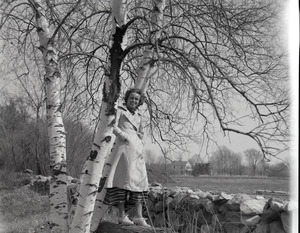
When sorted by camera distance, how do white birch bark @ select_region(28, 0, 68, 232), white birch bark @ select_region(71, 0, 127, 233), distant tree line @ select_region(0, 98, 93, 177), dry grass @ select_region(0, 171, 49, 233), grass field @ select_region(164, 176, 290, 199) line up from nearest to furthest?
white birch bark @ select_region(71, 0, 127, 233) < white birch bark @ select_region(28, 0, 68, 232) < dry grass @ select_region(0, 171, 49, 233) < grass field @ select_region(164, 176, 290, 199) < distant tree line @ select_region(0, 98, 93, 177)

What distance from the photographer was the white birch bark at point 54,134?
452 cm

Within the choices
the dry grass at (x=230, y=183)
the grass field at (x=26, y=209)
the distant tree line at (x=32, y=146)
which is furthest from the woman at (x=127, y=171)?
the distant tree line at (x=32, y=146)

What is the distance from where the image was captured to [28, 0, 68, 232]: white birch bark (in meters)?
4.52

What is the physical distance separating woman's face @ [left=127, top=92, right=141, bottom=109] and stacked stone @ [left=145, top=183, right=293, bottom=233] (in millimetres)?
1359

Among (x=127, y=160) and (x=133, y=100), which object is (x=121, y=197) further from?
(x=133, y=100)

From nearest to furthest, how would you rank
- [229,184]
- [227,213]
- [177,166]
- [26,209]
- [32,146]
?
1. [227,213]
2. [177,166]
3. [26,209]
4. [229,184]
5. [32,146]

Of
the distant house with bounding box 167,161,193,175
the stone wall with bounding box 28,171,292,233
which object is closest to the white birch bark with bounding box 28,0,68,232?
the stone wall with bounding box 28,171,292,233

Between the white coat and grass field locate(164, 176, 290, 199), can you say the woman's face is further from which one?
grass field locate(164, 176, 290, 199)

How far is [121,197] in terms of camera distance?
4.58 meters

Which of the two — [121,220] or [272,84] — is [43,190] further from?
[272,84]

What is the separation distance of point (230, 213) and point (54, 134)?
8.17 feet

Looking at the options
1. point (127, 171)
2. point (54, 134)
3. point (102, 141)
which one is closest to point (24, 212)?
point (54, 134)

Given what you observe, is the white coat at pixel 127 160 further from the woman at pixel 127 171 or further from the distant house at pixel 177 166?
the distant house at pixel 177 166

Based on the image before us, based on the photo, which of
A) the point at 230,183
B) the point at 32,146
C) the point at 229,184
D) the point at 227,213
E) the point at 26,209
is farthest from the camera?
the point at 32,146
